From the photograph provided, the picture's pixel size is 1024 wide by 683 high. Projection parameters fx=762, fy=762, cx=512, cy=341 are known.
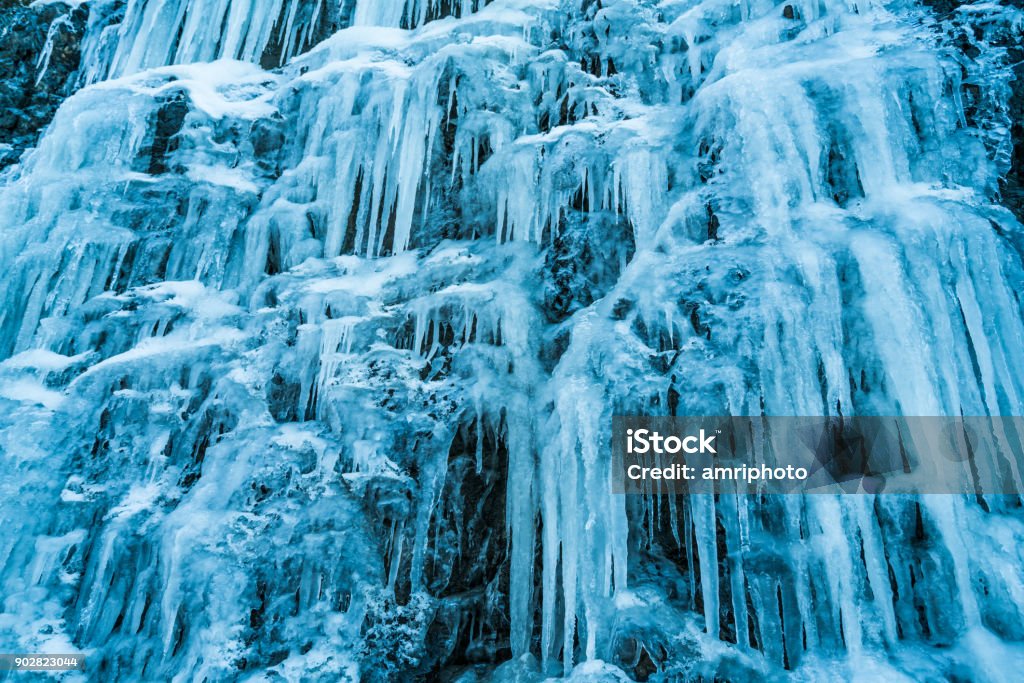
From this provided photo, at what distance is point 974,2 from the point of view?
21.5ft

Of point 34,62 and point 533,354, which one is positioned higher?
point 34,62

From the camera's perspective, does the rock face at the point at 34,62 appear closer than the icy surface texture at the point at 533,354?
No

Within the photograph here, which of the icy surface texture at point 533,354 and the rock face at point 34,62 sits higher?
A: the rock face at point 34,62

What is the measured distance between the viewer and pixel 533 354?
262 inches

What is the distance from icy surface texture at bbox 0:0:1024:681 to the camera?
16.5 feet

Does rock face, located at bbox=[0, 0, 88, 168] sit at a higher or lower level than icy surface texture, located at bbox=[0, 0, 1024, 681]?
higher

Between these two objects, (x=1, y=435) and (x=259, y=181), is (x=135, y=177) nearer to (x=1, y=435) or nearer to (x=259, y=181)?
(x=259, y=181)

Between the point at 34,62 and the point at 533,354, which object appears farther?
the point at 34,62

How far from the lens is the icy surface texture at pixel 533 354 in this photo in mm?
5035

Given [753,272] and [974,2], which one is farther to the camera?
[974,2]

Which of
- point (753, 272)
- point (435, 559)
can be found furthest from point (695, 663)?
point (753, 272)

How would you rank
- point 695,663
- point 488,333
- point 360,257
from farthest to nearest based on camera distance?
point 360,257
point 488,333
point 695,663

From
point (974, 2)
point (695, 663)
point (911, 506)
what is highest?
point (974, 2)

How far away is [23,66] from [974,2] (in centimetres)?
1280
